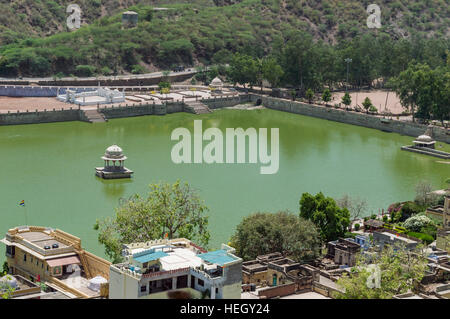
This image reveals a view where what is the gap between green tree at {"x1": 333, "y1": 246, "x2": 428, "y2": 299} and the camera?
2048 centimetres

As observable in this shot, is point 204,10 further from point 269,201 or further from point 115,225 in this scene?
point 115,225

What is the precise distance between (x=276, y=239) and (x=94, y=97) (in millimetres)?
36367

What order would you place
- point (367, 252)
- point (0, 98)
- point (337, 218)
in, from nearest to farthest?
1. point (367, 252)
2. point (337, 218)
3. point (0, 98)

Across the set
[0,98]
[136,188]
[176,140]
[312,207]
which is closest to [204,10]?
[0,98]

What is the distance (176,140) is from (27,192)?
1561 centimetres

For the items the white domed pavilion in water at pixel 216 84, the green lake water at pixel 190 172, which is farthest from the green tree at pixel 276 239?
the white domed pavilion in water at pixel 216 84

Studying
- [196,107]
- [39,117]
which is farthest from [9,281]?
[196,107]

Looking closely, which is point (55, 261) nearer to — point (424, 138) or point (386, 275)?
point (386, 275)

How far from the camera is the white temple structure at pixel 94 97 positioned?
2309 inches

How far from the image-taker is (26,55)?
69.5 metres

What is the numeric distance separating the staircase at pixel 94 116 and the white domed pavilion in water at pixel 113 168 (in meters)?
15.3
